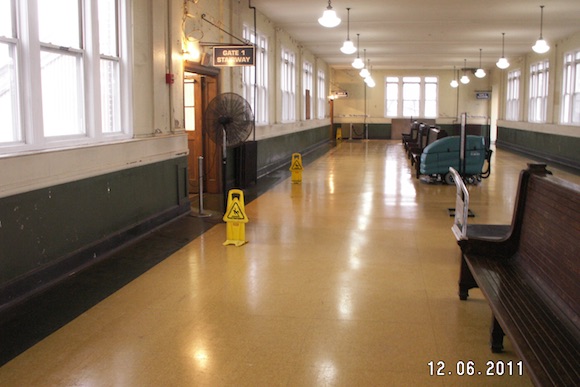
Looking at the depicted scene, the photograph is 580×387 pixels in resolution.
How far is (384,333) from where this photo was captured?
4066mm

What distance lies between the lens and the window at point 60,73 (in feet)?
15.9

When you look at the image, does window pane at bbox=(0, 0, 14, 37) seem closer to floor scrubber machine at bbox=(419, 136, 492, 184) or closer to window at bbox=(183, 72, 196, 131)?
window at bbox=(183, 72, 196, 131)

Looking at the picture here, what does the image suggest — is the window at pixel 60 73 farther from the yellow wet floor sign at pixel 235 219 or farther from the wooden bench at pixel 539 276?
the wooden bench at pixel 539 276

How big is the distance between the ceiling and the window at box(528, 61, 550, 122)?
825 mm

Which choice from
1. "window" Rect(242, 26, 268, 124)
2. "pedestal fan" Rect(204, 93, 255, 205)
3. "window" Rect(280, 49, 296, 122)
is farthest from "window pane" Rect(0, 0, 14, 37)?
"window" Rect(280, 49, 296, 122)

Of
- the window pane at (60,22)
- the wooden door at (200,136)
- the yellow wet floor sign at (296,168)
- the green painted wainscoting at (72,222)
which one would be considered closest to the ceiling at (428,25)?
the wooden door at (200,136)

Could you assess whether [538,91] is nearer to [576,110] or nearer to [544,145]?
[544,145]

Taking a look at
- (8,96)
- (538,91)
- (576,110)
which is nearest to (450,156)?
(576,110)

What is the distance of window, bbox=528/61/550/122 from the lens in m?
20.0

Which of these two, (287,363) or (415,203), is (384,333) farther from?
(415,203)

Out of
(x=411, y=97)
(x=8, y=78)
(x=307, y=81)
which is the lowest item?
(x=8, y=78)

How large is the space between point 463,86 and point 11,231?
→ 29.3 m

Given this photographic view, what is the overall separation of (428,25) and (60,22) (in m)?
11.5

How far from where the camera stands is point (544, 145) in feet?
64.0
